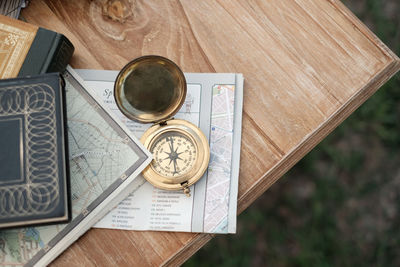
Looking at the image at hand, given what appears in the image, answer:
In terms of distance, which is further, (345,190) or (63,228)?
(345,190)

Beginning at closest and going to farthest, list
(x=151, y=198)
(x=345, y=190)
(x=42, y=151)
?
1. (x=42, y=151)
2. (x=151, y=198)
3. (x=345, y=190)

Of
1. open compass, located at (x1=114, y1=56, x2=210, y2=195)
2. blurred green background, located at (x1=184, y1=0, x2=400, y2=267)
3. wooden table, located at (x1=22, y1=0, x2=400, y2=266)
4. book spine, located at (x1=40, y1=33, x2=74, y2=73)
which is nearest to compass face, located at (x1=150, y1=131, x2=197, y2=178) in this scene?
open compass, located at (x1=114, y1=56, x2=210, y2=195)

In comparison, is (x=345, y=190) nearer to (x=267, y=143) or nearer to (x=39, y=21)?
(x=267, y=143)

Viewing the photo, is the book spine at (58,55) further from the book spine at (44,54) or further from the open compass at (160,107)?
the open compass at (160,107)

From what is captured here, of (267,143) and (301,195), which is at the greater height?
(267,143)

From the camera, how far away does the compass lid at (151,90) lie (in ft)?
2.85

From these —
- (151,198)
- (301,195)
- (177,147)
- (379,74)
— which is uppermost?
(379,74)

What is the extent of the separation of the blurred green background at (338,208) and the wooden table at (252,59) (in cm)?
62

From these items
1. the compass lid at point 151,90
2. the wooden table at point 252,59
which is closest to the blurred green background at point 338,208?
the wooden table at point 252,59

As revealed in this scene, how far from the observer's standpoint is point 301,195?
1.50m

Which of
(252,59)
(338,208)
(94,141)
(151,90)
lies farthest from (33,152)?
(338,208)

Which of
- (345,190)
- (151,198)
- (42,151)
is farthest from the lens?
(345,190)

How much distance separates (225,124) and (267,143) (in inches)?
4.2

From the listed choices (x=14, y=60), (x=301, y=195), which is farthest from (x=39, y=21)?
(x=301, y=195)
